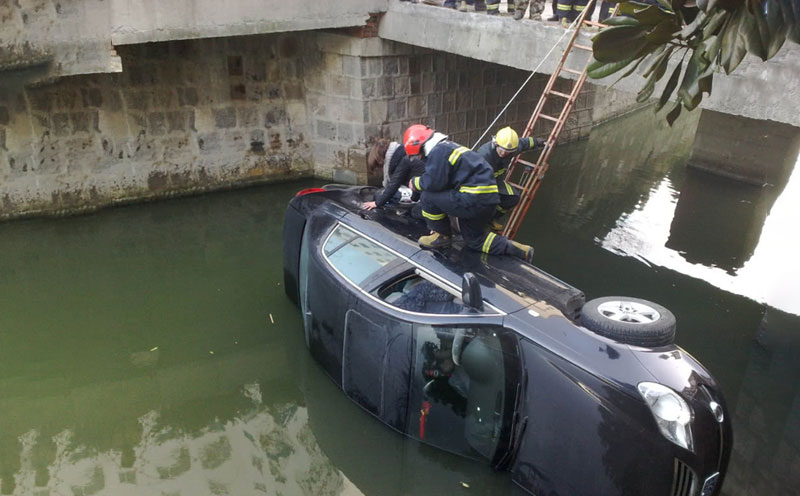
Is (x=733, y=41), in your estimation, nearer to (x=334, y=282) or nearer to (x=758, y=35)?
(x=758, y=35)

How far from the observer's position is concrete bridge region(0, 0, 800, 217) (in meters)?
7.95

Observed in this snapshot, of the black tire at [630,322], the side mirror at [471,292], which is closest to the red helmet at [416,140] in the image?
the side mirror at [471,292]

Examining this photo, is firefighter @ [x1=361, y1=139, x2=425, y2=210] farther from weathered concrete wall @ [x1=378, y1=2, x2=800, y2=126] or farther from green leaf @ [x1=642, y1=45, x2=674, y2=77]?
green leaf @ [x1=642, y1=45, x2=674, y2=77]

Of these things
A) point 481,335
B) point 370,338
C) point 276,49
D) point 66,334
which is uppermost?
point 276,49

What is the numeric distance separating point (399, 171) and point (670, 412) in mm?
3072

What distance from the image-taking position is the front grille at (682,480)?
3840mm

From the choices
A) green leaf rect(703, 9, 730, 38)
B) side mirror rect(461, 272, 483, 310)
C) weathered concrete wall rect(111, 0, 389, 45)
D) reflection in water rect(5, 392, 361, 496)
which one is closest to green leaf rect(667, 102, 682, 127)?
green leaf rect(703, 9, 730, 38)

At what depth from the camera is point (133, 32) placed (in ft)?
26.4

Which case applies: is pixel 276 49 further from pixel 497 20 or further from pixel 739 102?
pixel 739 102

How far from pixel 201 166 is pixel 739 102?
7.20 meters

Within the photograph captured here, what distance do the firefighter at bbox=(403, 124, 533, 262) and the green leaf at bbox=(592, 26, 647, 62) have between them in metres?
2.83

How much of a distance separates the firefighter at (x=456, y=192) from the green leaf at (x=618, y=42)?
2835 millimetres

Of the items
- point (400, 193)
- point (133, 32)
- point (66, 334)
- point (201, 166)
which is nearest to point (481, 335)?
point (400, 193)

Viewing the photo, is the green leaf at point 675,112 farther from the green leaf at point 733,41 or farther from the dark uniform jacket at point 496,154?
the dark uniform jacket at point 496,154
